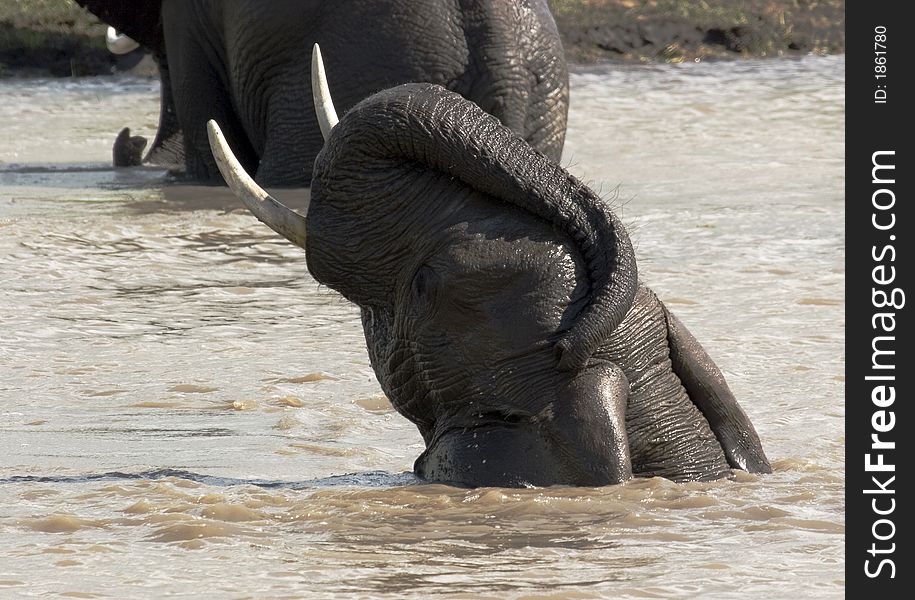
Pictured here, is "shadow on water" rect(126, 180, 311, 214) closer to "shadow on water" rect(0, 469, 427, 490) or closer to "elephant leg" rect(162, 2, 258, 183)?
"elephant leg" rect(162, 2, 258, 183)

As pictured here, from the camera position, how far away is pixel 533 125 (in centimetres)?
1067

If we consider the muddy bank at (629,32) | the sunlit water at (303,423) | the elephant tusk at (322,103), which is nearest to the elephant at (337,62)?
the sunlit water at (303,423)

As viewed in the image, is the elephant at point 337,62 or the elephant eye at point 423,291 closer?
the elephant eye at point 423,291

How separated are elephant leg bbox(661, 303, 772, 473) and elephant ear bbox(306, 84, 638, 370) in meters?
0.34

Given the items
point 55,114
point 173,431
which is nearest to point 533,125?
point 173,431

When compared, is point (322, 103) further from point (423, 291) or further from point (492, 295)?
point (492, 295)

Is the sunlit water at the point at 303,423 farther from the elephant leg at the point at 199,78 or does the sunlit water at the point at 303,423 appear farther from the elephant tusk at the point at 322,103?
the elephant tusk at the point at 322,103

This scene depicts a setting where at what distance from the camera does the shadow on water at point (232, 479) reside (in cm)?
520

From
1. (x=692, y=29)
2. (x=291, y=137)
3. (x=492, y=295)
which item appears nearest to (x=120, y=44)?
(x=291, y=137)

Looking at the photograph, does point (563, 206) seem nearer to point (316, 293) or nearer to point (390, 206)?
point (390, 206)

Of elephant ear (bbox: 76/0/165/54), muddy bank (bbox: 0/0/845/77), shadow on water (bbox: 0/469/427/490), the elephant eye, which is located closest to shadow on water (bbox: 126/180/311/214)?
elephant ear (bbox: 76/0/165/54)

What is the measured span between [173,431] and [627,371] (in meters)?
1.91

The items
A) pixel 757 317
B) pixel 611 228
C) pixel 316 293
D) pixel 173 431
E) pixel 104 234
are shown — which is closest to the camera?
pixel 611 228

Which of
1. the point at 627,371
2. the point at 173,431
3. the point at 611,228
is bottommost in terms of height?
the point at 173,431
